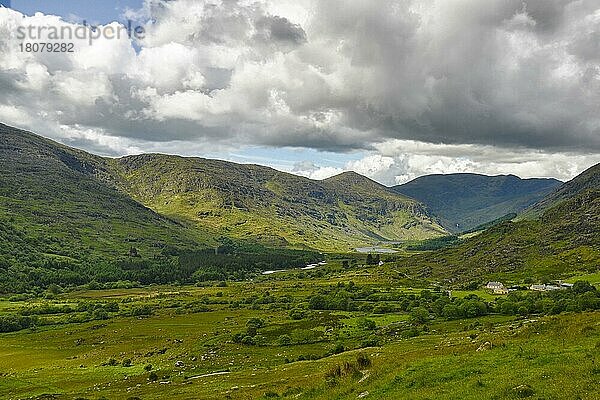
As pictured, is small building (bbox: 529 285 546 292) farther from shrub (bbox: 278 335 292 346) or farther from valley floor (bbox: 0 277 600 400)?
shrub (bbox: 278 335 292 346)

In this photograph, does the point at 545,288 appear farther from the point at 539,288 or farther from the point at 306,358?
the point at 306,358

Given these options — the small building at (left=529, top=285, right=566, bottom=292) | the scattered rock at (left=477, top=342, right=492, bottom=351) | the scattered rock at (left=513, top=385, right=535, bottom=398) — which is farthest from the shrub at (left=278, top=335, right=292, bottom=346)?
the scattered rock at (left=513, top=385, right=535, bottom=398)

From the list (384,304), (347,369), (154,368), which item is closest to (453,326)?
(384,304)

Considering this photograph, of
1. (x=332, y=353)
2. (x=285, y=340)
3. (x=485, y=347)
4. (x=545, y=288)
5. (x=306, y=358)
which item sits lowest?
(x=285, y=340)

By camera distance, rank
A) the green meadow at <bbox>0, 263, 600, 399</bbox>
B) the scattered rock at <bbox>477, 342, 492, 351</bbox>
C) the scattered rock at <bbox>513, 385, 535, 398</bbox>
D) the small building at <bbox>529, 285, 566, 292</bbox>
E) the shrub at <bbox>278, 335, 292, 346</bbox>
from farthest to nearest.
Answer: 1. the small building at <bbox>529, 285, 566, 292</bbox>
2. the shrub at <bbox>278, 335, 292, 346</bbox>
3. the scattered rock at <bbox>477, 342, 492, 351</bbox>
4. the green meadow at <bbox>0, 263, 600, 399</bbox>
5. the scattered rock at <bbox>513, 385, 535, 398</bbox>

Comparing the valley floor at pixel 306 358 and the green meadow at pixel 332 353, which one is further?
the green meadow at pixel 332 353

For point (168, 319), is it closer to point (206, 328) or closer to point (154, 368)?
point (206, 328)

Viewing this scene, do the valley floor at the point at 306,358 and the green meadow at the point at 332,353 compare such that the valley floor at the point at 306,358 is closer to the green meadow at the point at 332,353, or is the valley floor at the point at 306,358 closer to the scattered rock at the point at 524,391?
the scattered rock at the point at 524,391

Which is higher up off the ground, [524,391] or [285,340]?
[524,391]

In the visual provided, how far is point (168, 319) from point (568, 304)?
14395 centimetres

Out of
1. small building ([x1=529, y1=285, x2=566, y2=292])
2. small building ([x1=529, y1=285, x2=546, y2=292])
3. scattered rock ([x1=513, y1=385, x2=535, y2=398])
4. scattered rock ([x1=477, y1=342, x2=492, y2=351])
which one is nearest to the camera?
scattered rock ([x1=513, y1=385, x2=535, y2=398])

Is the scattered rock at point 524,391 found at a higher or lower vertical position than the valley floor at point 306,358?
higher

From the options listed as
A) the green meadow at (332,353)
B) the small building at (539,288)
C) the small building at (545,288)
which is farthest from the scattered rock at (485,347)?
the small building at (539,288)

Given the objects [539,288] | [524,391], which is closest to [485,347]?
[524,391]
